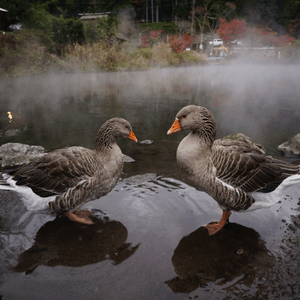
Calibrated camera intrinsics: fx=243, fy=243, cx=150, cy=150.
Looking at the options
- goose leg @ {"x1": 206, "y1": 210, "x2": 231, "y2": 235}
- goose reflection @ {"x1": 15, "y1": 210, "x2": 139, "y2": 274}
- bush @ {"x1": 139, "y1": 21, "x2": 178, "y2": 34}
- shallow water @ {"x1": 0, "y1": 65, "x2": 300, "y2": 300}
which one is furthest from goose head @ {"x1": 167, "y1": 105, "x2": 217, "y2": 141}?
bush @ {"x1": 139, "y1": 21, "x2": 178, "y2": 34}

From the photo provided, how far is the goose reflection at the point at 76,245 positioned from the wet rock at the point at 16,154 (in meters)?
2.75

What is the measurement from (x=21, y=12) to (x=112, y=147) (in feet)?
94.3

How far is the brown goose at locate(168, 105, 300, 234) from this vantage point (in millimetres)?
3574

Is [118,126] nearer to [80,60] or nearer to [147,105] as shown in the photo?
[147,105]

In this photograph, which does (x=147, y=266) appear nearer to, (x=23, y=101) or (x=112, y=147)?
(x=112, y=147)

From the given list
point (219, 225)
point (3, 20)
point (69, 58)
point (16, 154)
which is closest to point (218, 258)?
point (219, 225)

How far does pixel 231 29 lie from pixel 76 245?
48.6 meters

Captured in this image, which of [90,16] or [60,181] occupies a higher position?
[90,16]

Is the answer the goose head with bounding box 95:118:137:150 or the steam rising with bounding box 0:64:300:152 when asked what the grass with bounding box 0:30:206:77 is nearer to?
the steam rising with bounding box 0:64:300:152

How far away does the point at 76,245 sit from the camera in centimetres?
358

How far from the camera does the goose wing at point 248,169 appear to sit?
359 cm

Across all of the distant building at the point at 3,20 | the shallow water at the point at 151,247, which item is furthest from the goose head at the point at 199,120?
the distant building at the point at 3,20

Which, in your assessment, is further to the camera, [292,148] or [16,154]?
[292,148]

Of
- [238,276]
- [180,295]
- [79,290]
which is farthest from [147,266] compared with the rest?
[238,276]
